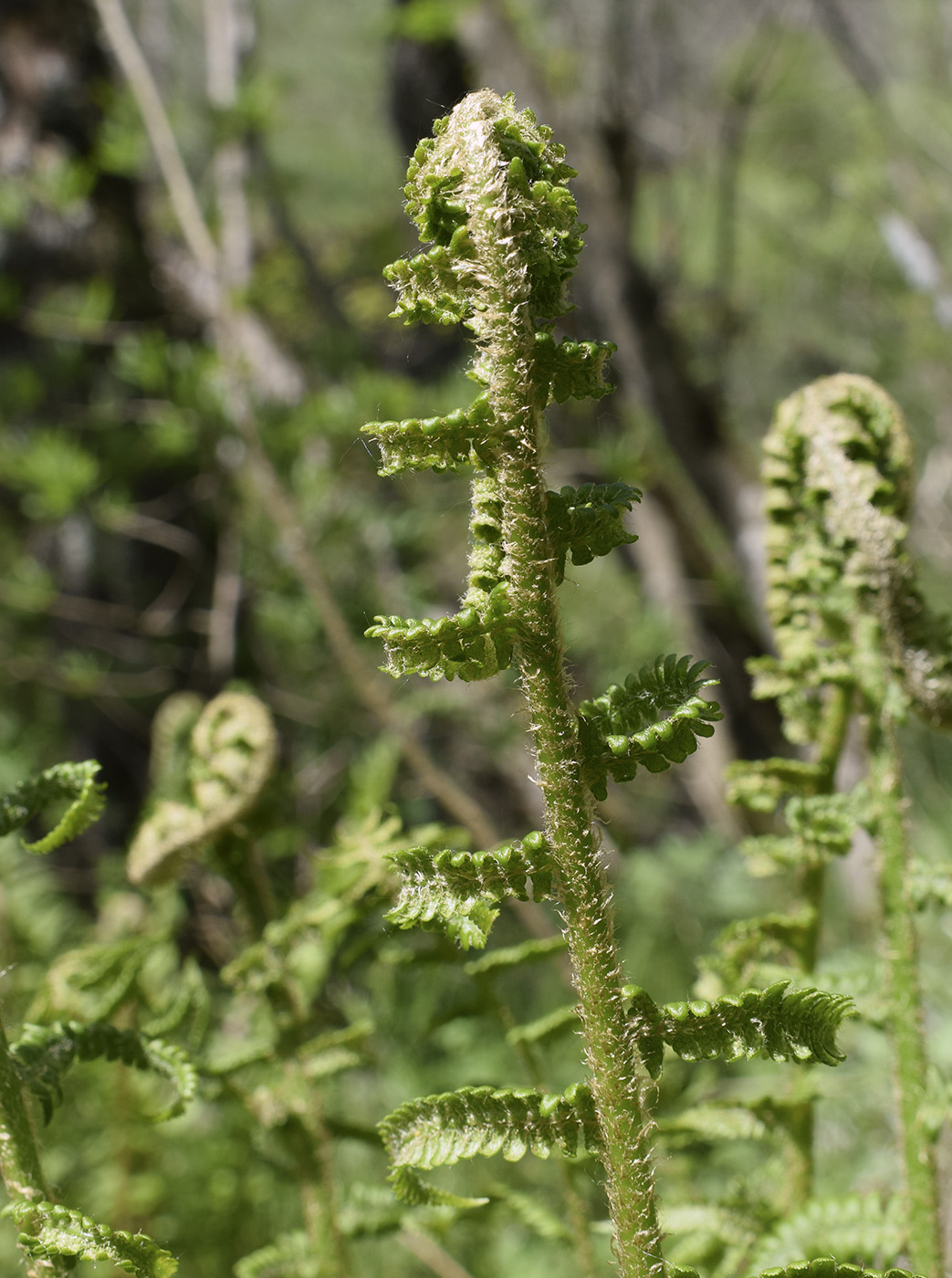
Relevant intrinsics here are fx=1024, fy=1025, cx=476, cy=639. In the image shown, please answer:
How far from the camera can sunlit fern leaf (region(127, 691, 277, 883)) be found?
20.6 inches

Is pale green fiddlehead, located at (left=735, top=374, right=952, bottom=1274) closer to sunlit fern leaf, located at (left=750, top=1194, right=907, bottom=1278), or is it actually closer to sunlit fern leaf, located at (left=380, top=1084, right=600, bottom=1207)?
sunlit fern leaf, located at (left=750, top=1194, right=907, bottom=1278)

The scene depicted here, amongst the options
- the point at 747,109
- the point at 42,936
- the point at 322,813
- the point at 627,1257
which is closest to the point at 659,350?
the point at 747,109

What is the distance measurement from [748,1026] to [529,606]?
0.50ft

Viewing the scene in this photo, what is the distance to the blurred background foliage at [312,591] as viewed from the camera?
794 millimetres

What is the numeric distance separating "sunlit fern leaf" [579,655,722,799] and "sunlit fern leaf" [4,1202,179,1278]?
198mm

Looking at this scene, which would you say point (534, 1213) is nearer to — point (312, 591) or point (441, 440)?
point (441, 440)

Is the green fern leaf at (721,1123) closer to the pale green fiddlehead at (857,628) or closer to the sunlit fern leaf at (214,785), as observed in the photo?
the pale green fiddlehead at (857,628)

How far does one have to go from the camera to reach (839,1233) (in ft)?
1.41

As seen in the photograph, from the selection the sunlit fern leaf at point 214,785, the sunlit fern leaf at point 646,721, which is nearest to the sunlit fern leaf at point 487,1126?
the sunlit fern leaf at point 646,721

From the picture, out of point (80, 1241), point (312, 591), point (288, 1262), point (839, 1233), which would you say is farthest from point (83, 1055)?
point (312, 591)

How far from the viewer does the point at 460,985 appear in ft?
4.63

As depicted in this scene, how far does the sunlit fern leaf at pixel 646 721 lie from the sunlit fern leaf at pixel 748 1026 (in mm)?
71

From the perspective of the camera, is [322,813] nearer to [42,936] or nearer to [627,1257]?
[42,936]

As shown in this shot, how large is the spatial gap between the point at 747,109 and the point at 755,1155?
239 centimetres
